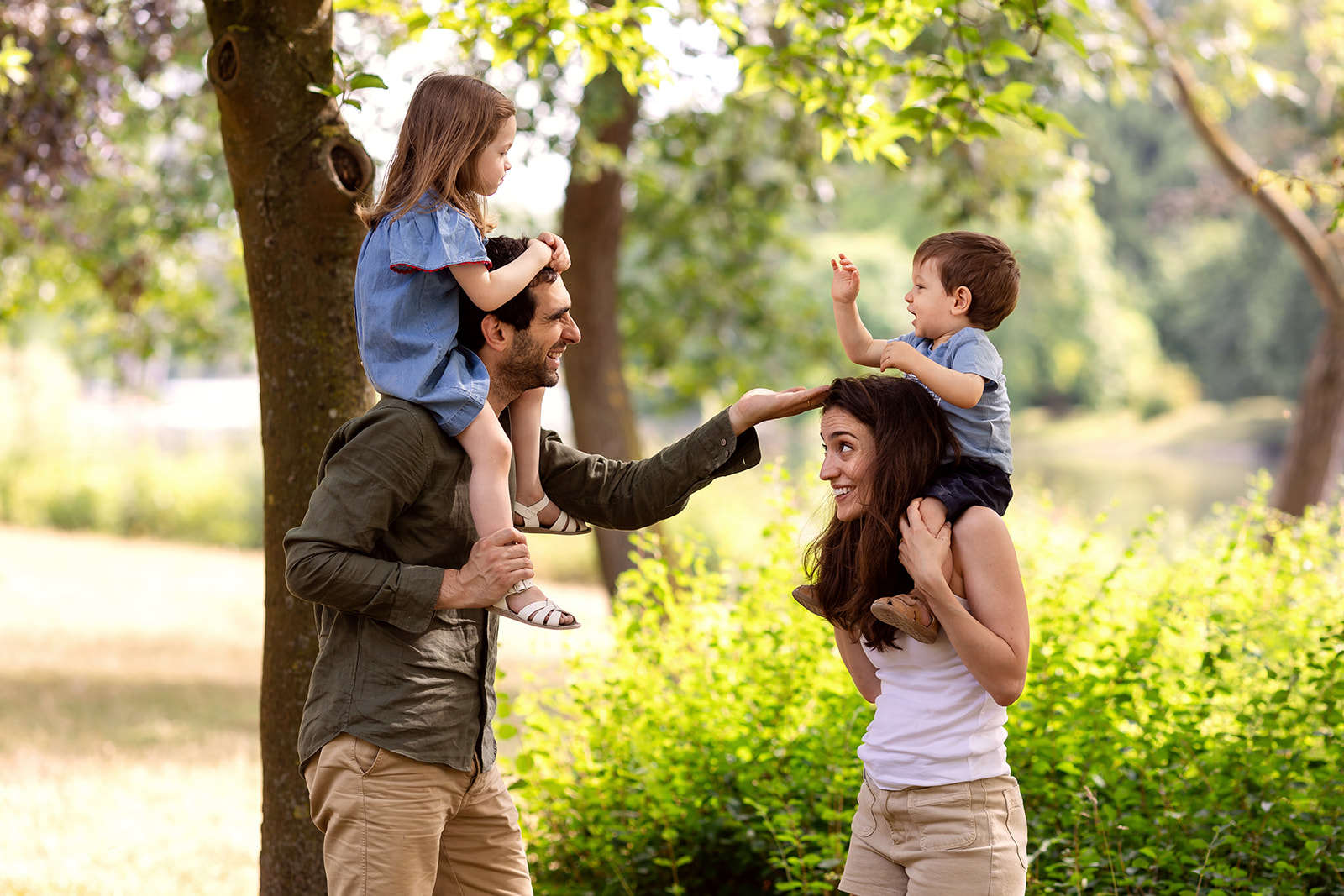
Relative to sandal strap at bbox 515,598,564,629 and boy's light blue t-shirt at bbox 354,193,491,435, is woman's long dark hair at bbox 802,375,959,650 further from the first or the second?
boy's light blue t-shirt at bbox 354,193,491,435

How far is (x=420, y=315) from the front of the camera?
2432 mm

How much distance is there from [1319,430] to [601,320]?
6109 mm

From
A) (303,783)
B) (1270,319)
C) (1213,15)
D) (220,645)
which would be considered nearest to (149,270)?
(220,645)

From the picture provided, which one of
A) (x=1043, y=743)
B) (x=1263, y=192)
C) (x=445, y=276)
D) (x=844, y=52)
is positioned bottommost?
(x=1043, y=743)

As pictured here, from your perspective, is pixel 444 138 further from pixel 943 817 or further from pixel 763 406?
pixel 943 817

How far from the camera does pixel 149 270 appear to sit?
10398 millimetres

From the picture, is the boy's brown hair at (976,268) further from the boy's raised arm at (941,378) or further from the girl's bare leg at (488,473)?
the girl's bare leg at (488,473)

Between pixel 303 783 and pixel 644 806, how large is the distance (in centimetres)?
119

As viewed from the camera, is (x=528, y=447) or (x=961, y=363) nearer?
(x=961, y=363)

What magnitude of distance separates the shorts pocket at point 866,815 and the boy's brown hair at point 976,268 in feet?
3.37

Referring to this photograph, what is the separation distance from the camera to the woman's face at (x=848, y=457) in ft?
7.93

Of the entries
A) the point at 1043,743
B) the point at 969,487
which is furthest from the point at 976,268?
the point at 1043,743

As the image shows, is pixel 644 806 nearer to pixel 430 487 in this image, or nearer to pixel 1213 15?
pixel 430 487

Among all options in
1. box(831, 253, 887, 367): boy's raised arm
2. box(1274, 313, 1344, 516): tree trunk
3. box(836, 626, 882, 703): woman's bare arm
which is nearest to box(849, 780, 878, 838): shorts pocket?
box(836, 626, 882, 703): woman's bare arm
